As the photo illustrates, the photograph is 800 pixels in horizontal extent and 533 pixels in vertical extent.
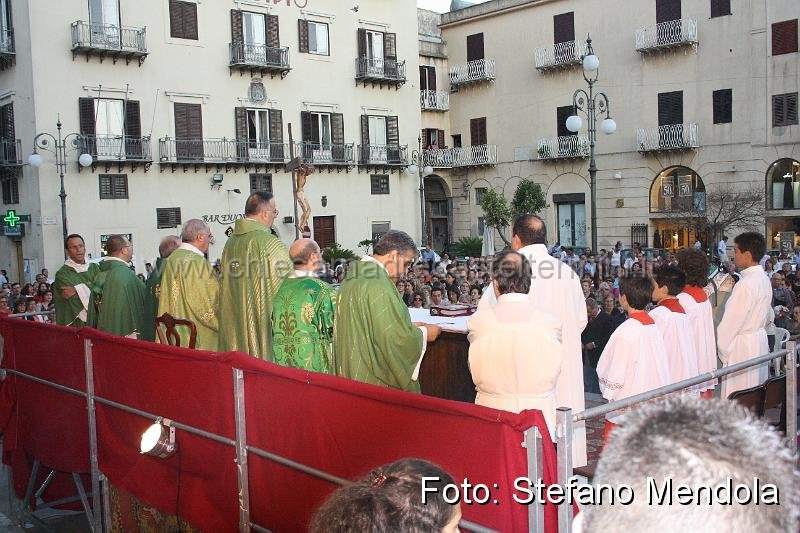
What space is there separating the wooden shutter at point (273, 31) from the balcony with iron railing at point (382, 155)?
4.95 m

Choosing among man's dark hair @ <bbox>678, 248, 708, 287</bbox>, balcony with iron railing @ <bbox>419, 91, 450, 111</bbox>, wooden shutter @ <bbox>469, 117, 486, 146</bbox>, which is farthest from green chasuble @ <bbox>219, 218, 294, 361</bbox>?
wooden shutter @ <bbox>469, 117, 486, 146</bbox>

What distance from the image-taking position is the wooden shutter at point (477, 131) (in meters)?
34.1

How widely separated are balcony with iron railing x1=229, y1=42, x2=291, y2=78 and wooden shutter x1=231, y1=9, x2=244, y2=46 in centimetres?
17

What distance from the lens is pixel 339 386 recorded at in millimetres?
3602

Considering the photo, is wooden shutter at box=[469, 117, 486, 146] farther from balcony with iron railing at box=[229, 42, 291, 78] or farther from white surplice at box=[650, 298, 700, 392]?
white surplice at box=[650, 298, 700, 392]

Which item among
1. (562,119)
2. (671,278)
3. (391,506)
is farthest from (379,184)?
(391,506)

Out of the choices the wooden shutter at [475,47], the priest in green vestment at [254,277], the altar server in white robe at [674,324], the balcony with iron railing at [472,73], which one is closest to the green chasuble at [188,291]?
the priest in green vestment at [254,277]

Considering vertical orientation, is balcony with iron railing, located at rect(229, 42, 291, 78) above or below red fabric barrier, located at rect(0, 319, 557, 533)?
above

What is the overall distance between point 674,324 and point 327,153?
2459 centimetres

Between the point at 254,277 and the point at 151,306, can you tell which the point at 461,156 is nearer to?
the point at 151,306

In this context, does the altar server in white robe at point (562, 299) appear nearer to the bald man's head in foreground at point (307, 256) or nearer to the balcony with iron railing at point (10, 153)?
the bald man's head in foreground at point (307, 256)

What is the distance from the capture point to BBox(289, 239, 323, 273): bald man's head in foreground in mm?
5434

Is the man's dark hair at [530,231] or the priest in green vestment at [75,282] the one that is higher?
the man's dark hair at [530,231]

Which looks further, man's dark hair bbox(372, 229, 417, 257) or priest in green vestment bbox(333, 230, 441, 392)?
man's dark hair bbox(372, 229, 417, 257)
